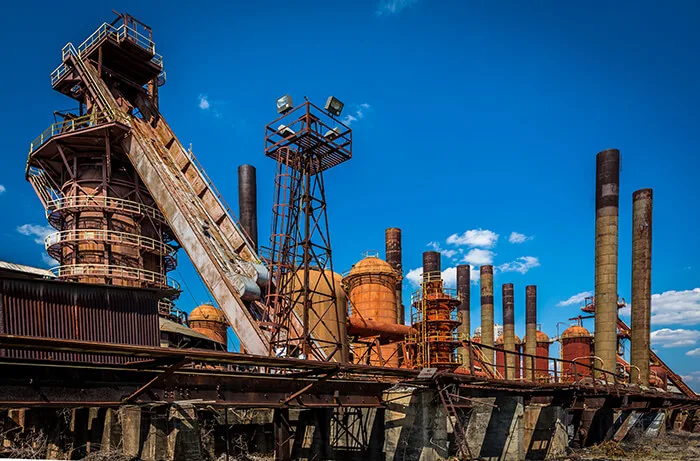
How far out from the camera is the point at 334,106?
21297 mm

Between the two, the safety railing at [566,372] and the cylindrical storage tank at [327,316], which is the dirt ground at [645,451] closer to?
the safety railing at [566,372]

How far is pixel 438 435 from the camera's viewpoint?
13695 mm

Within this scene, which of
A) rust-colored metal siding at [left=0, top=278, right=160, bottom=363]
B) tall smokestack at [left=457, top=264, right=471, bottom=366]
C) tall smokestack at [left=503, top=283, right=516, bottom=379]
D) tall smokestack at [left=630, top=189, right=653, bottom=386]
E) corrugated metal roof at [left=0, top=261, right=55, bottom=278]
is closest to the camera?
rust-colored metal siding at [left=0, top=278, right=160, bottom=363]

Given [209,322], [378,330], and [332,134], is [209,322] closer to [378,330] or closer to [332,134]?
[378,330]

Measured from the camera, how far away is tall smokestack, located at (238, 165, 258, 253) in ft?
120

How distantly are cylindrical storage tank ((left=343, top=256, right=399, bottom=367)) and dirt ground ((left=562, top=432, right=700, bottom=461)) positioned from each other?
14.0 m

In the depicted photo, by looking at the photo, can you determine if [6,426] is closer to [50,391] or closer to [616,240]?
[50,391]

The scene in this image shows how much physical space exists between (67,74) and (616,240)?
91.0 ft

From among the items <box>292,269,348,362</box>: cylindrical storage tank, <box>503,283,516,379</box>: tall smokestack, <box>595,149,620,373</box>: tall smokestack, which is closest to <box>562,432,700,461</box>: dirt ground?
<box>595,149,620,373</box>: tall smokestack

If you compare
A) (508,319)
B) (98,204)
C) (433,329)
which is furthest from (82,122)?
(508,319)

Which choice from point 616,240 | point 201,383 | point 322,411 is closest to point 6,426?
point 201,383

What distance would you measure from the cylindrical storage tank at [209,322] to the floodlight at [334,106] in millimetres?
22587

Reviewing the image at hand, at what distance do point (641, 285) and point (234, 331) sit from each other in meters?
20.7

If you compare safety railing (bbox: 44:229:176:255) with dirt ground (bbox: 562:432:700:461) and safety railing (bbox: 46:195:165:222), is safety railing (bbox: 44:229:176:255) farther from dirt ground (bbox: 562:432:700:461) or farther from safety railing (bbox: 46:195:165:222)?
dirt ground (bbox: 562:432:700:461)
